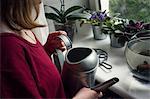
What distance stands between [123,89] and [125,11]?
19.4 inches

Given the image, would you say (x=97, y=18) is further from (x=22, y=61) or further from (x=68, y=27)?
(x=22, y=61)

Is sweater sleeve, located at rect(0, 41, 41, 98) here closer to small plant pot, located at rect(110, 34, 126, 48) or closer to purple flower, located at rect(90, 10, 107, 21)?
small plant pot, located at rect(110, 34, 126, 48)

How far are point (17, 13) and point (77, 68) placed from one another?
0.24 meters

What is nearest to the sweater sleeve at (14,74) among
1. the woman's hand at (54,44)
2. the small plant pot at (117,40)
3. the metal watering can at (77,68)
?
the metal watering can at (77,68)

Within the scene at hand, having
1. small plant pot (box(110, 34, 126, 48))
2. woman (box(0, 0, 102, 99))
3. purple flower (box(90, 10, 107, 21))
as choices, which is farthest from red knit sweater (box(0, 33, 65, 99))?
purple flower (box(90, 10, 107, 21))

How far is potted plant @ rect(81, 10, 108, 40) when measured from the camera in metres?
1.16

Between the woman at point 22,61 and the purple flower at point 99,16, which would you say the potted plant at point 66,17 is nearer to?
the purple flower at point 99,16

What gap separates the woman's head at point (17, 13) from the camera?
65 centimetres

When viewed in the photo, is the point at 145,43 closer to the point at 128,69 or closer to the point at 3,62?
the point at 128,69

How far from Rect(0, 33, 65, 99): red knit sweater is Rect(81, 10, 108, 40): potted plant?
505mm

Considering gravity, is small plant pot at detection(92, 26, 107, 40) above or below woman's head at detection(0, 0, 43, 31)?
below

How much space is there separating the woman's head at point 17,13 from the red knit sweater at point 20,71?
4cm

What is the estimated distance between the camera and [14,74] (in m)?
0.60

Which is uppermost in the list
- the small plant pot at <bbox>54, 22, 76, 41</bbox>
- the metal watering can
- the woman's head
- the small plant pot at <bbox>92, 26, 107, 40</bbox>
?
the woman's head
